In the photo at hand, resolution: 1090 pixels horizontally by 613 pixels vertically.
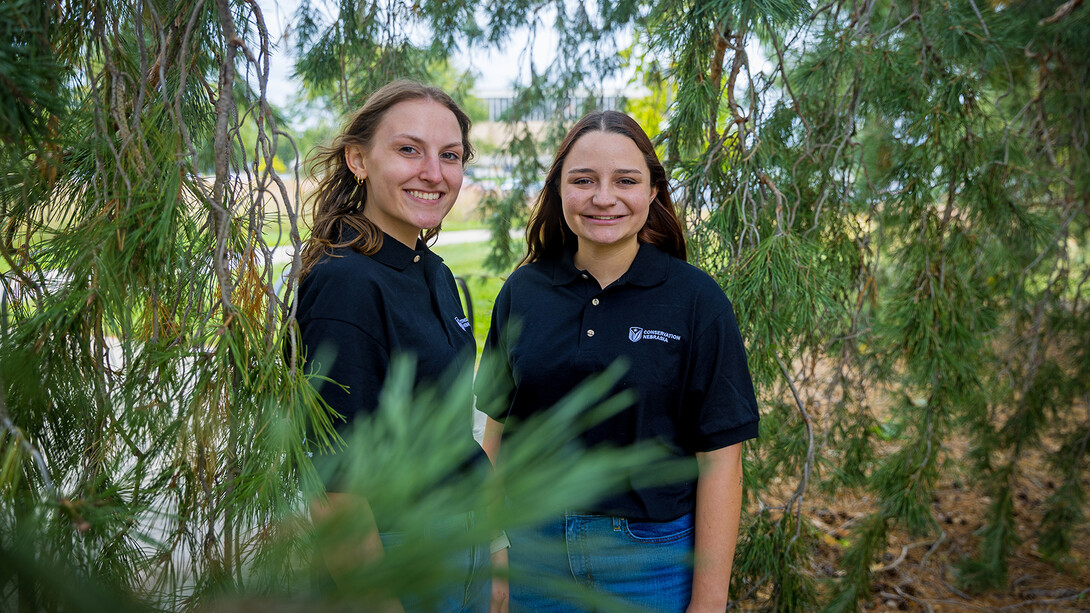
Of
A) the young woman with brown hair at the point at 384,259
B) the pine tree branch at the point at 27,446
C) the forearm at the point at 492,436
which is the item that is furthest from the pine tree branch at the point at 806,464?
the pine tree branch at the point at 27,446

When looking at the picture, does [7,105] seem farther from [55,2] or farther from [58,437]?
[58,437]

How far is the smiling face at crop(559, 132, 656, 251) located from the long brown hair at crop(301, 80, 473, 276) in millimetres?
316

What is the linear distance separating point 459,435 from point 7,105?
44cm

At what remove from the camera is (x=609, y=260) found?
5.53 ft

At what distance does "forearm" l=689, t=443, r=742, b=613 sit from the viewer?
4.92 ft

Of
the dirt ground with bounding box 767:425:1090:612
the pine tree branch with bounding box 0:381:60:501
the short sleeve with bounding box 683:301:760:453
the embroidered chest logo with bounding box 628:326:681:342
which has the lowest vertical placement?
the dirt ground with bounding box 767:425:1090:612

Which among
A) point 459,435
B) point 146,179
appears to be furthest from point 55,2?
point 459,435

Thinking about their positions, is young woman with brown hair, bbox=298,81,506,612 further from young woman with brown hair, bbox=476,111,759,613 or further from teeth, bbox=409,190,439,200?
young woman with brown hair, bbox=476,111,759,613

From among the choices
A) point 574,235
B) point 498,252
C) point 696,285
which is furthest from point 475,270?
point 696,285

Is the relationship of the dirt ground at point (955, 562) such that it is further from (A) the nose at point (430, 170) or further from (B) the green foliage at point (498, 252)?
(A) the nose at point (430, 170)

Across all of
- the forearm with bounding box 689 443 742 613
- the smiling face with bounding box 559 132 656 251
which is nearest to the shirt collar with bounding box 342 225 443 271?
the smiling face with bounding box 559 132 656 251

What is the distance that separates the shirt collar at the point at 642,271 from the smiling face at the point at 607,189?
6cm

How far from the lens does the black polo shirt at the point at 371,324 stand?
3.81 ft

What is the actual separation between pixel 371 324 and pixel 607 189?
65cm
